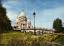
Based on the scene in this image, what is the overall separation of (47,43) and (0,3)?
229 cm

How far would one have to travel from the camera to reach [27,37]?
787 cm

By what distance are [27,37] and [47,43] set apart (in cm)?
78

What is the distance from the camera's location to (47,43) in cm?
791

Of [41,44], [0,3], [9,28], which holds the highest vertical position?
[0,3]

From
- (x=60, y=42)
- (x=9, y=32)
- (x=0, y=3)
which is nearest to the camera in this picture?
(x=0, y=3)

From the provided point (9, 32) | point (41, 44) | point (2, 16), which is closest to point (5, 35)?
point (9, 32)

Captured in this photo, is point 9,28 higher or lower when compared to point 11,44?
higher

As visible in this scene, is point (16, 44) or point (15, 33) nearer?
point (16, 44)

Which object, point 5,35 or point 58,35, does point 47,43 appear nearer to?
point 58,35

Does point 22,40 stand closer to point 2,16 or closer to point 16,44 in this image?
point 16,44

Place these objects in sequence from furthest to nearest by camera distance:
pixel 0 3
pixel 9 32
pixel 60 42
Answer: pixel 60 42 → pixel 9 32 → pixel 0 3

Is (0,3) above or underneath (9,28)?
above

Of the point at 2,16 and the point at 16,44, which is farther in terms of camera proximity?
the point at 2,16

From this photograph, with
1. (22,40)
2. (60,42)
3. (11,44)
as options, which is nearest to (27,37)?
(22,40)
